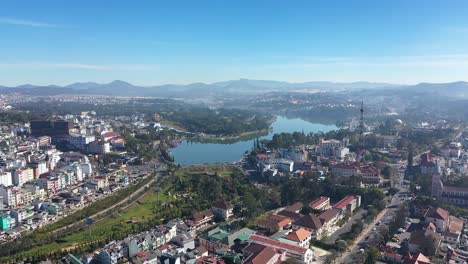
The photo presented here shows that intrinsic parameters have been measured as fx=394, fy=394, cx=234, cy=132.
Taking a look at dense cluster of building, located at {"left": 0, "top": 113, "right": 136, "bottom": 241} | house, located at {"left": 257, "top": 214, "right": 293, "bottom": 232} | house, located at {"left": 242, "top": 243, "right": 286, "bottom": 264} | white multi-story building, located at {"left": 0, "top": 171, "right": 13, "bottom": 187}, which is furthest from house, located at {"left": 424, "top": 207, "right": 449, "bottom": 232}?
white multi-story building, located at {"left": 0, "top": 171, "right": 13, "bottom": 187}

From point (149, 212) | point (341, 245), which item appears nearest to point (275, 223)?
point (341, 245)

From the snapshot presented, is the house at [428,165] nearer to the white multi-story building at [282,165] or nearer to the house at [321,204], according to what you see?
the white multi-story building at [282,165]

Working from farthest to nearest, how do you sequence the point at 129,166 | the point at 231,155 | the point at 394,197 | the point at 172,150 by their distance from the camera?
the point at 172,150 < the point at 231,155 < the point at 129,166 < the point at 394,197

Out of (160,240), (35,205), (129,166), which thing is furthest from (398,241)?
(129,166)

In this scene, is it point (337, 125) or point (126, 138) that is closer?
point (126, 138)

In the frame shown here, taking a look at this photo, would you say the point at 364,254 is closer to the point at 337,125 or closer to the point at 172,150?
the point at 172,150

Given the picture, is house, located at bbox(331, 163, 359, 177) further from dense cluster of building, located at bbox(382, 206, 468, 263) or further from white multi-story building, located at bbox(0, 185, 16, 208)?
white multi-story building, located at bbox(0, 185, 16, 208)
